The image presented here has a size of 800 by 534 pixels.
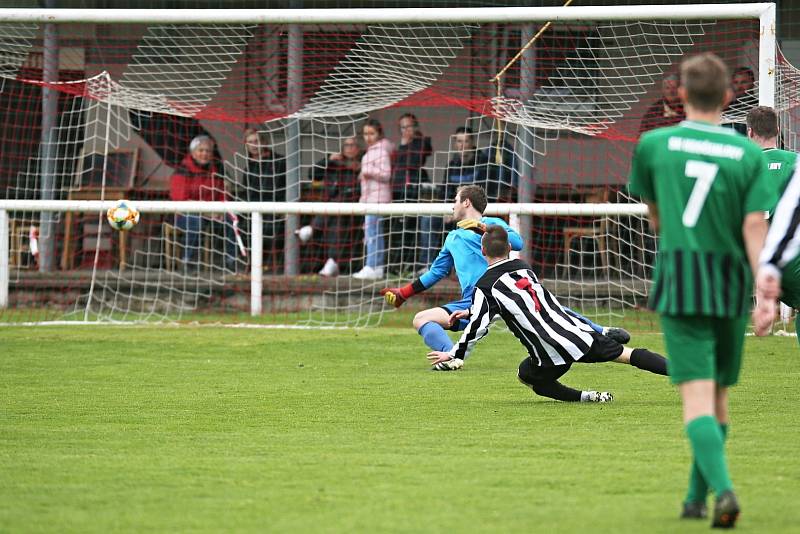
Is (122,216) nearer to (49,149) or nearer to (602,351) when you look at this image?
(49,149)

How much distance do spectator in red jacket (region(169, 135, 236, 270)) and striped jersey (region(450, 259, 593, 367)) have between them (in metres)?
7.17

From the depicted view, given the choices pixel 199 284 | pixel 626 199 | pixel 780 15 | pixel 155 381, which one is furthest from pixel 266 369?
pixel 780 15

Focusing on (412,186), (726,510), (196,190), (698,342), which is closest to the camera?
(726,510)

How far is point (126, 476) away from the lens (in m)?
4.80

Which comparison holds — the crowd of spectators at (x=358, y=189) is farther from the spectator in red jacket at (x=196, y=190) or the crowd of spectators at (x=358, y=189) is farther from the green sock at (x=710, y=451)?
the green sock at (x=710, y=451)

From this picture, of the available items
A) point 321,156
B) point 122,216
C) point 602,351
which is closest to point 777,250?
point 602,351

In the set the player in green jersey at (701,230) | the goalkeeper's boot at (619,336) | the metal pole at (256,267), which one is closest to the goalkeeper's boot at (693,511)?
the player in green jersey at (701,230)

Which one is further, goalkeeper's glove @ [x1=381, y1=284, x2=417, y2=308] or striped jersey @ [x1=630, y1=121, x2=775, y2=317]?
goalkeeper's glove @ [x1=381, y1=284, x2=417, y2=308]

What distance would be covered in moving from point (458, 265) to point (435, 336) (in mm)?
577

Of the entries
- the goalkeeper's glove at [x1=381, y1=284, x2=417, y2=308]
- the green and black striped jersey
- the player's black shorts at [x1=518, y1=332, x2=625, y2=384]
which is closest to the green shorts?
the player's black shorts at [x1=518, y1=332, x2=625, y2=384]

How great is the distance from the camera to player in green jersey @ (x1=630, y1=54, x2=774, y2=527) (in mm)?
3969

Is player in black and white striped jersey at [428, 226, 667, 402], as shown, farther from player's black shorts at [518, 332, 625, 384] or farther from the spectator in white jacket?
the spectator in white jacket

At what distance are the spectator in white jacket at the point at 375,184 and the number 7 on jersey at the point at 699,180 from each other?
31.9 feet

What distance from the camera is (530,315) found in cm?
708
